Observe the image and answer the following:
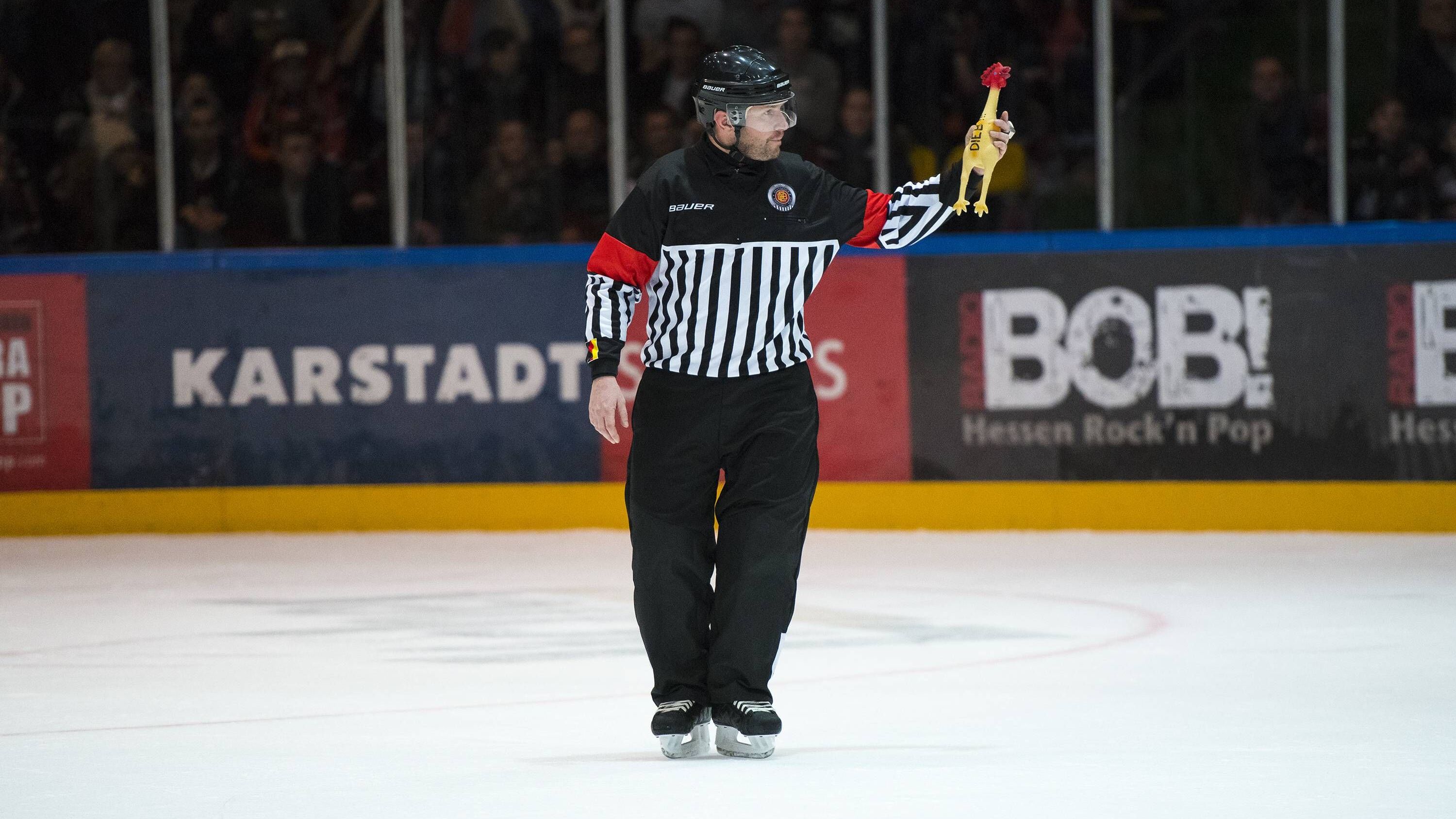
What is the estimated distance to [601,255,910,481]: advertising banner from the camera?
881 centimetres

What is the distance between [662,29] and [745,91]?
20.1ft

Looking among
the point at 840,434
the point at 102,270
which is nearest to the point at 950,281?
the point at 840,434

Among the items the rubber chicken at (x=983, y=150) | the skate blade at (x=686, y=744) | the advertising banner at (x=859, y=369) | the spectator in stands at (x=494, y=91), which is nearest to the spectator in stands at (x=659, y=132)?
the spectator in stands at (x=494, y=91)

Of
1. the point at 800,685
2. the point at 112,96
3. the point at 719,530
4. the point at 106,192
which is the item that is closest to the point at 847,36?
the point at 112,96

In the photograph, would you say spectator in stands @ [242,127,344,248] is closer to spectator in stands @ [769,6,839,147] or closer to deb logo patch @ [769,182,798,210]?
spectator in stands @ [769,6,839,147]

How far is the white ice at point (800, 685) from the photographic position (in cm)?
349

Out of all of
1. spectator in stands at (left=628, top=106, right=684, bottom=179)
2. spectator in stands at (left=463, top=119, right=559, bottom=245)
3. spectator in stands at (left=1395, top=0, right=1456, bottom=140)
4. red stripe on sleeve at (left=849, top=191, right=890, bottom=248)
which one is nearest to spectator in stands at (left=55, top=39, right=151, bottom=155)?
spectator in stands at (left=463, top=119, right=559, bottom=245)

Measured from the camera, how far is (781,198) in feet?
12.8

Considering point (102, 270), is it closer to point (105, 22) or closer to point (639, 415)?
point (105, 22)

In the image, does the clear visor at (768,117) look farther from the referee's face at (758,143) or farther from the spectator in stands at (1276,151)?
the spectator in stands at (1276,151)

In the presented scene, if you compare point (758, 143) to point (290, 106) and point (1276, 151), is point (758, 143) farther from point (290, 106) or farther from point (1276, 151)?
point (290, 106)

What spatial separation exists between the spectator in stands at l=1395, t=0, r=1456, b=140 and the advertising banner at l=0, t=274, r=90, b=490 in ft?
20.4

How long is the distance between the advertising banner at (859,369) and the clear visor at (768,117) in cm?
487

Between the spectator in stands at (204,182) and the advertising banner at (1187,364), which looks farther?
the spectator in stands at (204,182)
